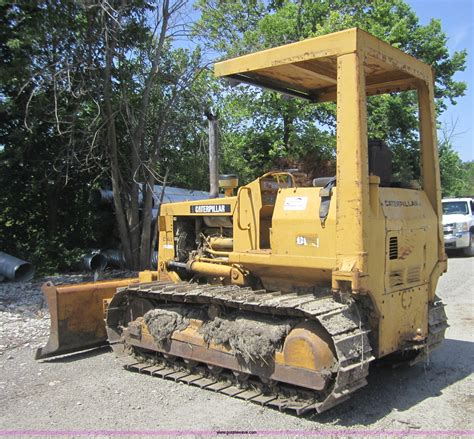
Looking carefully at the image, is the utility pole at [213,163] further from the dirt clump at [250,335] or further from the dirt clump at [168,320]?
the dirt clump at [250,335]

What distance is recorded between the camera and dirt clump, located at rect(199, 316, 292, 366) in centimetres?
471

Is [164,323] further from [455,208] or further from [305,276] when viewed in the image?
[455,208]

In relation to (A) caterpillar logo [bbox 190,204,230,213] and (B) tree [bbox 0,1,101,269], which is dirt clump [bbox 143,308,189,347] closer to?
(A) caterpillar logo [bbox 190,204,230,213]

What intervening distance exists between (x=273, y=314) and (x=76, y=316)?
2852 millimetres

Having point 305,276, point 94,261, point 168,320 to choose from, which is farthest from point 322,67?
point 94,261

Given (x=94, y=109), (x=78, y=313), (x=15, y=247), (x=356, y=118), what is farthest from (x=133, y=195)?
(x=356, y=118)

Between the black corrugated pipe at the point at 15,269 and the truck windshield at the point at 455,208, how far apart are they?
45.4ft

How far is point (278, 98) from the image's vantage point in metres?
17.5

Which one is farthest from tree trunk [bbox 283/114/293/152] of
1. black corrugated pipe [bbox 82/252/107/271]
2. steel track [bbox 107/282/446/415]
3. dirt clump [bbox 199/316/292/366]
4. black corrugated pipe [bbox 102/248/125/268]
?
dirt clump [bbox 199/316/292/366]

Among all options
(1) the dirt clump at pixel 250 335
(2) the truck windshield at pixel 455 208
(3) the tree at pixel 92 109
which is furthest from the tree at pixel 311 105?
(1) the dirt clump at pixel 250 335

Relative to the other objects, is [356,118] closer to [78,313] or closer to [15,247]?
[78,313]

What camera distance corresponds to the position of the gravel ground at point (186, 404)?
4.33m

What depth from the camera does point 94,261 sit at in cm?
1316

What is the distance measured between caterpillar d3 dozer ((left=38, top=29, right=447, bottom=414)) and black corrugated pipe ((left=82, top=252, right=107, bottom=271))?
257 inches
